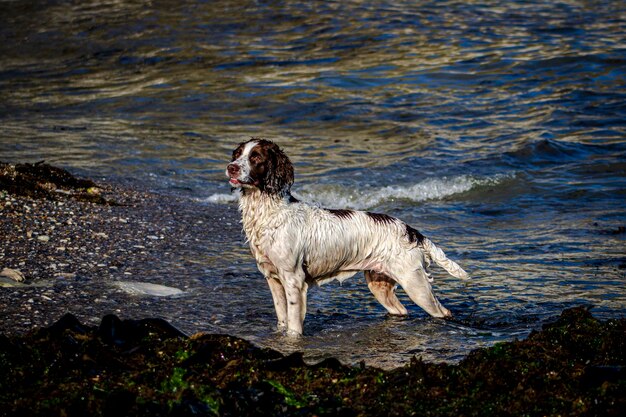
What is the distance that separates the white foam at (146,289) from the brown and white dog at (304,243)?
107 cm

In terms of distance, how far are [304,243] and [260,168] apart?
762 mm

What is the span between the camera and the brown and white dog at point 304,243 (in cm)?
714

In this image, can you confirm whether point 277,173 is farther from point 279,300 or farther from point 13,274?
point 13,274

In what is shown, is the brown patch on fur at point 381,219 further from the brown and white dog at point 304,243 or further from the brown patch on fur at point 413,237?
the brown patch on fur at point 413,237

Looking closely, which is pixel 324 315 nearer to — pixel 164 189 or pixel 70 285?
pixel 70 285

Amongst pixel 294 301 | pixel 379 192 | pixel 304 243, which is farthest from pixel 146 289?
pixel 379 192

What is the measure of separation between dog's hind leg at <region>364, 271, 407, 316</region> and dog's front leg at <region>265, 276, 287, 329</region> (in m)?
0.88

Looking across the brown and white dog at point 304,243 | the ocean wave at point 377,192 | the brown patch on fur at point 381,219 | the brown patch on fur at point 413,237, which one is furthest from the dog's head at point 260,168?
the ocean wave at point 377,192

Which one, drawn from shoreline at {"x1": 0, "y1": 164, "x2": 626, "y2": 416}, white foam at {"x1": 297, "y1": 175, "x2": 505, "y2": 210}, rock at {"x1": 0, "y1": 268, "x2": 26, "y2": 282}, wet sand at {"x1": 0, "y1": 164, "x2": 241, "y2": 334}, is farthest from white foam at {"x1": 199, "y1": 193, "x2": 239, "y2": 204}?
shoreline at {"x1": 0, "y1": 164, "x2": 626, "y2": 416}

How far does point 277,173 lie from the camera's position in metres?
7.16

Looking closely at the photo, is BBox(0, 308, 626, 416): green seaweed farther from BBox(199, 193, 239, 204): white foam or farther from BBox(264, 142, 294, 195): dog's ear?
BBox(199, 193, 239, 204): white foam

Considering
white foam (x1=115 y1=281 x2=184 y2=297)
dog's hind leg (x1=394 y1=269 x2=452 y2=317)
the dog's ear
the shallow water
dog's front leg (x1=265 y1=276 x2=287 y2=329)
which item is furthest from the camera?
the shallow water

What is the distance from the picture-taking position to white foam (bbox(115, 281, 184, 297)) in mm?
7768

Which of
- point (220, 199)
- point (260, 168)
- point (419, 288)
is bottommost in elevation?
point (220, 199)
